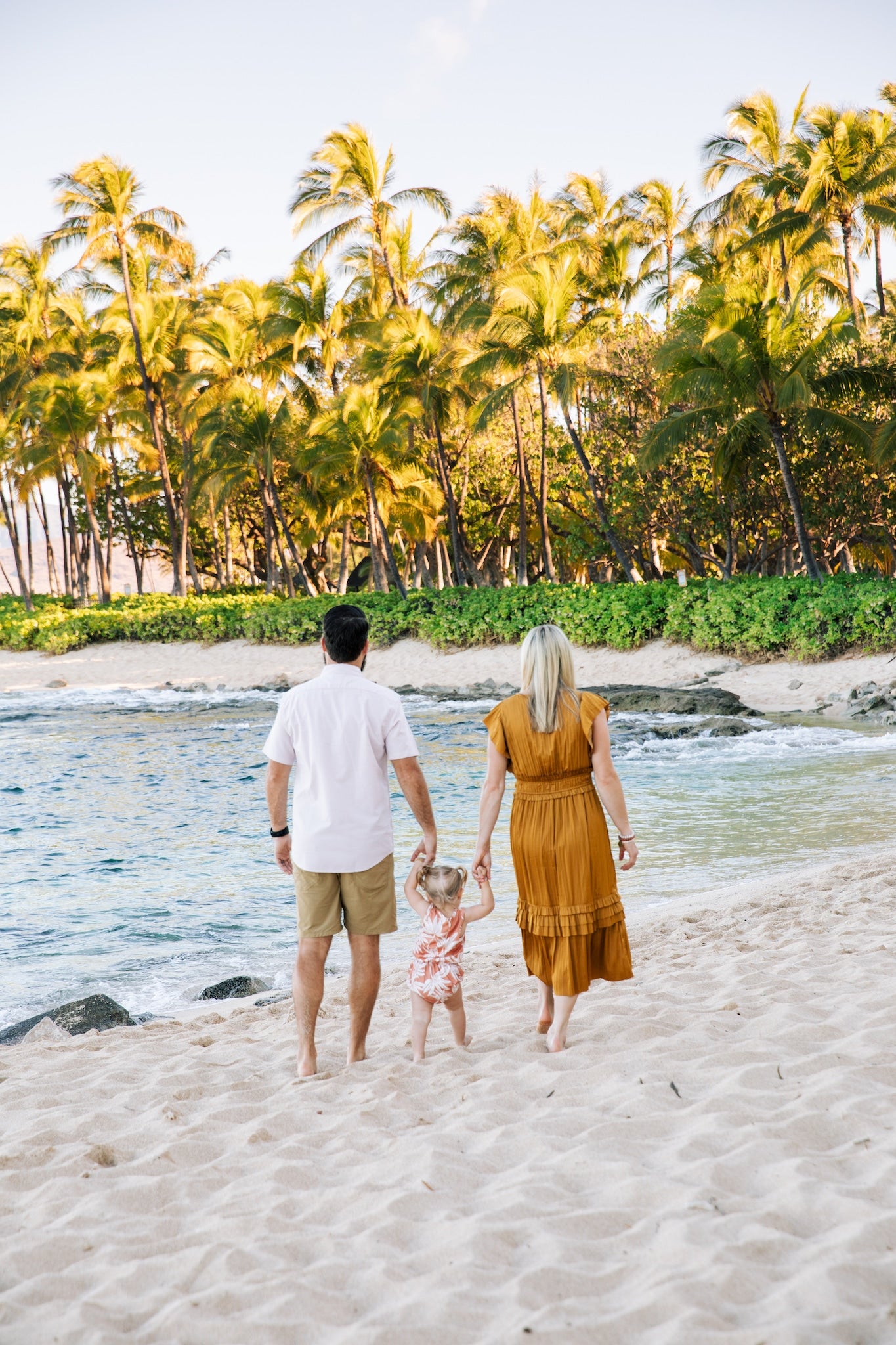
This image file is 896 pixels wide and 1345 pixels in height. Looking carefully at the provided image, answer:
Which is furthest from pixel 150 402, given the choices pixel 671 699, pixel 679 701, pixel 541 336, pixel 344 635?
pixel 344 635

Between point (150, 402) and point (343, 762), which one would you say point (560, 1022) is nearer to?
point (343, 762)

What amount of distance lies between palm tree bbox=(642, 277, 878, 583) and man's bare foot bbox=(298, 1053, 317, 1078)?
734 inches

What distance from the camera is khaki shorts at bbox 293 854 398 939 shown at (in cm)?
374

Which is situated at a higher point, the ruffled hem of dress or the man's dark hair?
the man's dark hair

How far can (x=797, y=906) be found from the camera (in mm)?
6484

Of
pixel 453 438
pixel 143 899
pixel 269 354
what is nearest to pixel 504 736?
pixel 143 899

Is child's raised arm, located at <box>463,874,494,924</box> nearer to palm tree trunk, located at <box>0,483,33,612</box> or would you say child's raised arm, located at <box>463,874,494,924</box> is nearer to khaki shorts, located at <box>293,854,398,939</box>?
khaki shorts, located at <box>293,854,398,939</box>

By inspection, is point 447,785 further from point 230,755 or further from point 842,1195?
point 842,1195

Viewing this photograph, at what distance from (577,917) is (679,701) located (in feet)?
50.1

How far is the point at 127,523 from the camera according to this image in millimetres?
45156

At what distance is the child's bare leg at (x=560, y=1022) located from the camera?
12.9 feet

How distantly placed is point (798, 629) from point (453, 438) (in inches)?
684

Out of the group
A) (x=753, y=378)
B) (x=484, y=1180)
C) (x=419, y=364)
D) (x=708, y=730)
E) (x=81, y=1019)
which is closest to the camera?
(x=484, y=1180)

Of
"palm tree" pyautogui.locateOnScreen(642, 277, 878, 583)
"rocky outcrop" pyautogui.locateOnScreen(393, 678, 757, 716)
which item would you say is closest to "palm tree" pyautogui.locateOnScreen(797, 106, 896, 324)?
"palm tree" pyautogui.locateOnScreen(642, 277, 878, 583)
